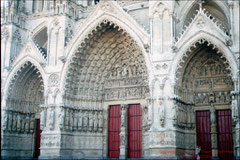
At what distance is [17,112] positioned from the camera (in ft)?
64.6

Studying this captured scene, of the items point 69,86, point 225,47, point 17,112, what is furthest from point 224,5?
point 17,112

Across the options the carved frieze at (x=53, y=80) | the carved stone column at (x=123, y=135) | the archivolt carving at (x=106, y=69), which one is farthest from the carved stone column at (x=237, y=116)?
the carved frieze at (x=53, y=80)

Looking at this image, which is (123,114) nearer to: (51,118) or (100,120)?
(100,120)

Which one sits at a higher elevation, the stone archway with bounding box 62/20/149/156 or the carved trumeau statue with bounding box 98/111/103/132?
the stone archway with bounding box 62/20/149/156

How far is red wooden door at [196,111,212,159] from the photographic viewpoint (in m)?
15.9

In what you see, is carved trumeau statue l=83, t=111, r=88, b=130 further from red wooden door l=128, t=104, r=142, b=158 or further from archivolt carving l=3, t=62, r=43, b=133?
archivolt carving l=3, t=62, r=43, b=133

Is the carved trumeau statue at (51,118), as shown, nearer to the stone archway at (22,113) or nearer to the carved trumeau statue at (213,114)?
the stone archway at (22,113)

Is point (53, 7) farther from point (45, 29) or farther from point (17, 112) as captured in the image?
point (17, 112)

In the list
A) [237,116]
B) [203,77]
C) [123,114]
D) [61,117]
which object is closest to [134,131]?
[123,114]

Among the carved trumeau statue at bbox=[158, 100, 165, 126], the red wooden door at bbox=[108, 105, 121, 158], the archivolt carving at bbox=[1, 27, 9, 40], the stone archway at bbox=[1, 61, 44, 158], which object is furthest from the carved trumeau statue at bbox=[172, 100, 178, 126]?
the archivolt carving at bbox=[1, 27, 9, 40]

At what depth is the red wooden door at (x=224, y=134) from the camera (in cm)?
1538

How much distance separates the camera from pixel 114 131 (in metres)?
18.6

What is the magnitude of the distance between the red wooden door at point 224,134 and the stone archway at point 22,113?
420 inches

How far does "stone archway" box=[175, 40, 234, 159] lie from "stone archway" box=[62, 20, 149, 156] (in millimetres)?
2547
